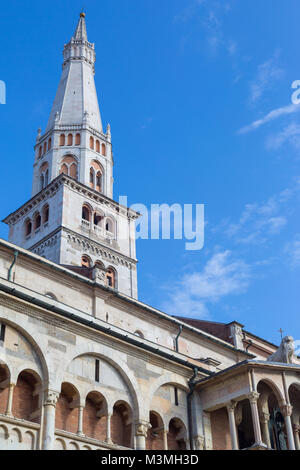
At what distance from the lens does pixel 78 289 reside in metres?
33.8

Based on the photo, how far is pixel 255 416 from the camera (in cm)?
2447

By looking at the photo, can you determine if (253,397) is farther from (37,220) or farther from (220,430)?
(37,220)

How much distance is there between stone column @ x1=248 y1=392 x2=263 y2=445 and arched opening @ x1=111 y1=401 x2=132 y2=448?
14.5 feet

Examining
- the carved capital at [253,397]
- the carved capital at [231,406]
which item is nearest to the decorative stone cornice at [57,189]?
the carved capital at [231,406]

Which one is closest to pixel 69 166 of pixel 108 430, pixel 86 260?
pixel 86 260

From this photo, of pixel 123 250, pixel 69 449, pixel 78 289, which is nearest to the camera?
pixel 69 449

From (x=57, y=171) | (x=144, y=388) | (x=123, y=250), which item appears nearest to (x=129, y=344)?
(x=144, y=388)

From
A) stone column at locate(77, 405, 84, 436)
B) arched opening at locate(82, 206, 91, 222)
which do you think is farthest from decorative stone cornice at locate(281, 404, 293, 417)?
arched opening at locate(82, 206, 91, 222)

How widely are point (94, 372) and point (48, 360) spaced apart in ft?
7.30

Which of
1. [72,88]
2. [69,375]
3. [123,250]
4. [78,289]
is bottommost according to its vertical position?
[69,375]

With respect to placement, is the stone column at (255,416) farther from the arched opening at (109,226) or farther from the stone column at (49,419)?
the arched opening at (109,226)

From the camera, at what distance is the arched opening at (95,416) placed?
23250mm

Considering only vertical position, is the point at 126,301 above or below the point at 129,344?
above

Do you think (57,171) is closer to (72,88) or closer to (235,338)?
(72,88)
